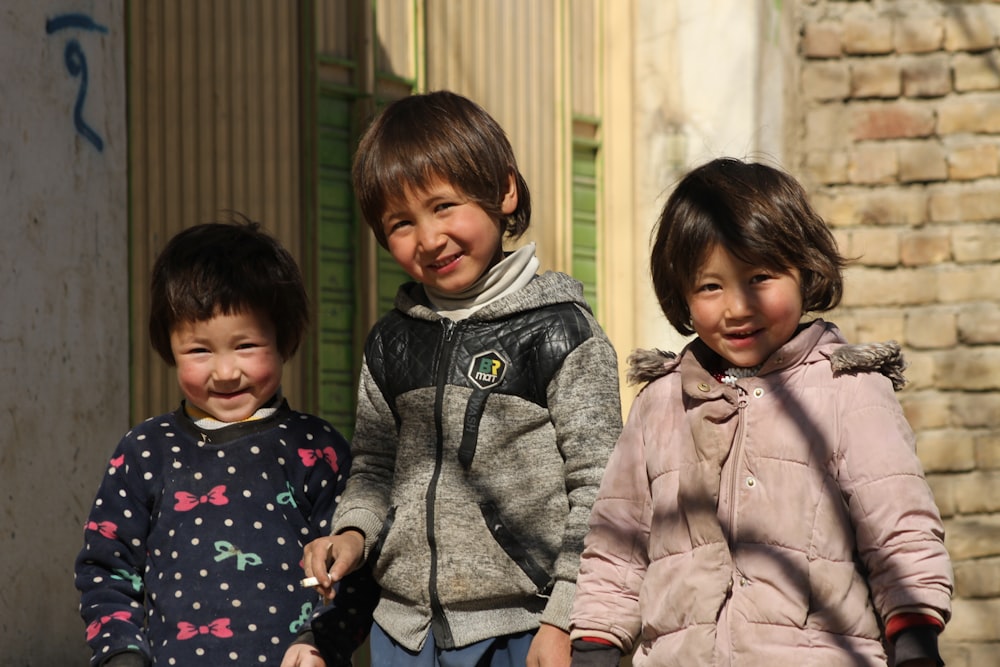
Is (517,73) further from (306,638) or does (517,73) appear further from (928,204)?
(306,638)

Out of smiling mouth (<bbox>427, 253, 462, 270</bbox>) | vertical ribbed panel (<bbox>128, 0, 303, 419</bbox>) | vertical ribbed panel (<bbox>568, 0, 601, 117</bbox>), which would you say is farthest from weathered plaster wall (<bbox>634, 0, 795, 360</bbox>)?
smiling mouth (<bbox>427, 253, 462, 270</bbox>)

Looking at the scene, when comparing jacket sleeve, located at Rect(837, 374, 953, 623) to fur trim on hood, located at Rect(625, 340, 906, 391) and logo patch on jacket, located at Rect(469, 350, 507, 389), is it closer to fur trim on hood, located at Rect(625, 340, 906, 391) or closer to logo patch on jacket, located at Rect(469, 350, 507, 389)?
fur trim on hood, located at Rect(625, 340, 906, 391)

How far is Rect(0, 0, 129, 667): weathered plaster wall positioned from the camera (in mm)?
4305

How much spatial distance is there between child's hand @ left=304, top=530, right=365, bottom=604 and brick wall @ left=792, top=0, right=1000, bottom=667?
14.3 ft

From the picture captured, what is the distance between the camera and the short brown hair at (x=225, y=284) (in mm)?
3348

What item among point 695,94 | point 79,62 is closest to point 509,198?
A: point 79,62

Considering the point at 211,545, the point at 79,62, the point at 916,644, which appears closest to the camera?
the point at 916,644

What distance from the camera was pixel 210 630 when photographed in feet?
10.4

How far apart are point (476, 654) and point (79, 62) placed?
7.62ft

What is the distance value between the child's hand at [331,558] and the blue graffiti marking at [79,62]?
6.33 feet

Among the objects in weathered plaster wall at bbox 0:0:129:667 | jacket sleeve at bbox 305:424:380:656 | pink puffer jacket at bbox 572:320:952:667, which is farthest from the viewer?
weathered plaster wall at bbox 0:0:129:667

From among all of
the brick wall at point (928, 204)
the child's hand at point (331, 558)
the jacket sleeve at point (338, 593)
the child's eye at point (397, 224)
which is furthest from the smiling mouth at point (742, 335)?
the brick wall at point (928, 204)

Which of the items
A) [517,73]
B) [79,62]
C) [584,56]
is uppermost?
[584,56]

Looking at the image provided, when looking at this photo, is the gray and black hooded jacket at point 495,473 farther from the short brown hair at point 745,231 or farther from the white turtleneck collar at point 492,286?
the short brown hair at point 745,231
